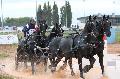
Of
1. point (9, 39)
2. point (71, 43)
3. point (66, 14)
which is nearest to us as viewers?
point (71, 43)

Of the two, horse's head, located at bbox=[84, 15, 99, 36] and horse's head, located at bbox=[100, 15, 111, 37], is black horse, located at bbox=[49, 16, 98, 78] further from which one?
horse's head, located at bbox=[100, 15, 111, 37]

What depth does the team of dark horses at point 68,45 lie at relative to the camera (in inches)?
675

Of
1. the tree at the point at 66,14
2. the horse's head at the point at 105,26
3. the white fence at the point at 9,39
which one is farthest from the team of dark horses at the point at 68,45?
the tree at the point at 66,14

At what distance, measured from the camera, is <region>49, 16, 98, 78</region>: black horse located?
17.1m

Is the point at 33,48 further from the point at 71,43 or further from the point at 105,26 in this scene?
the point at 105,26

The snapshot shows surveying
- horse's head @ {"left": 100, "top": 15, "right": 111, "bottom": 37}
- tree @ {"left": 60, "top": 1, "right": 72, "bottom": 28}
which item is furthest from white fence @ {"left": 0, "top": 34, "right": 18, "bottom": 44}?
tree @ {"left": 60, "top": 1, "right": 72, "bottom": 28}

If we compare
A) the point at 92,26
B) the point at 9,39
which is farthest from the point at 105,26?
the point at 9,39

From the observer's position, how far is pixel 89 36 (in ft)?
56.4

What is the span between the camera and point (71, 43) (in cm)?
1822

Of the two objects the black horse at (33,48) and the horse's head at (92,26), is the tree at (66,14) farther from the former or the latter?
the horse's head at (92,26)

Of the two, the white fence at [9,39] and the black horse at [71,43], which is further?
the white fence at [9,39]

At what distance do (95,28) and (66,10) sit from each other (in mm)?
80119

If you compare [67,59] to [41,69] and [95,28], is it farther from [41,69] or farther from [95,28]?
[95,28]

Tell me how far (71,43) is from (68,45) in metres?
0.26
